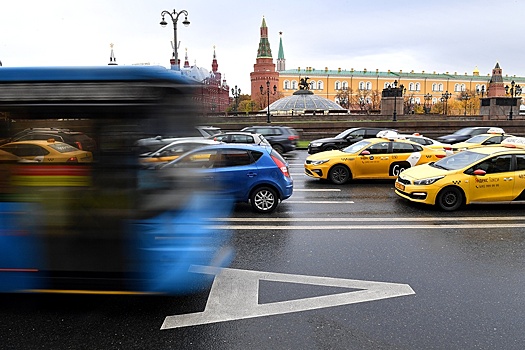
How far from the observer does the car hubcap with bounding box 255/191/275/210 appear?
9.27 metres

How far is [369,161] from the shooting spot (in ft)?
43.3

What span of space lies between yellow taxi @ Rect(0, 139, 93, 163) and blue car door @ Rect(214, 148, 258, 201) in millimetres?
4676

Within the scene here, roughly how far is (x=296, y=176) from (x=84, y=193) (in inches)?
437

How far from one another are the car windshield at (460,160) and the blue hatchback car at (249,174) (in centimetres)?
394

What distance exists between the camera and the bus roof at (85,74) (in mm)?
4359

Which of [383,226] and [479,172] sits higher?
[479,172]

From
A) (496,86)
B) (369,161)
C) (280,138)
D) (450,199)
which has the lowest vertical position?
(450,199)

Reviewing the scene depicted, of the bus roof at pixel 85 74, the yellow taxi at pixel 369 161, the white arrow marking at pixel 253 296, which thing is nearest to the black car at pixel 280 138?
the yellow taxi at pixel 369 161

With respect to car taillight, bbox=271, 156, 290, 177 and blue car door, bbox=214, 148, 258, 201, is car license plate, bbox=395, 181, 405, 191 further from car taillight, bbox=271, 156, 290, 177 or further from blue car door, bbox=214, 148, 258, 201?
blue car door, bbox=214, 148, 258, 201

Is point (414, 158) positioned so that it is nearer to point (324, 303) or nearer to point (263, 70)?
point (324, 303)

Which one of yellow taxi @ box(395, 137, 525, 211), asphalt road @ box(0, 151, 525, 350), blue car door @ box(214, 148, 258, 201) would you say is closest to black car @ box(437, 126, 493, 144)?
yellow taxi @ box(395, 137, 525, 211)

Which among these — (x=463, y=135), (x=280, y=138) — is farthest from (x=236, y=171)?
(x=463, y=135)

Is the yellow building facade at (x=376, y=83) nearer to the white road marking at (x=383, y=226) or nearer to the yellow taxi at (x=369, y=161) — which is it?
the yellow taxi at (x=369, y=161)

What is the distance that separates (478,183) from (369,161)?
4.14m
